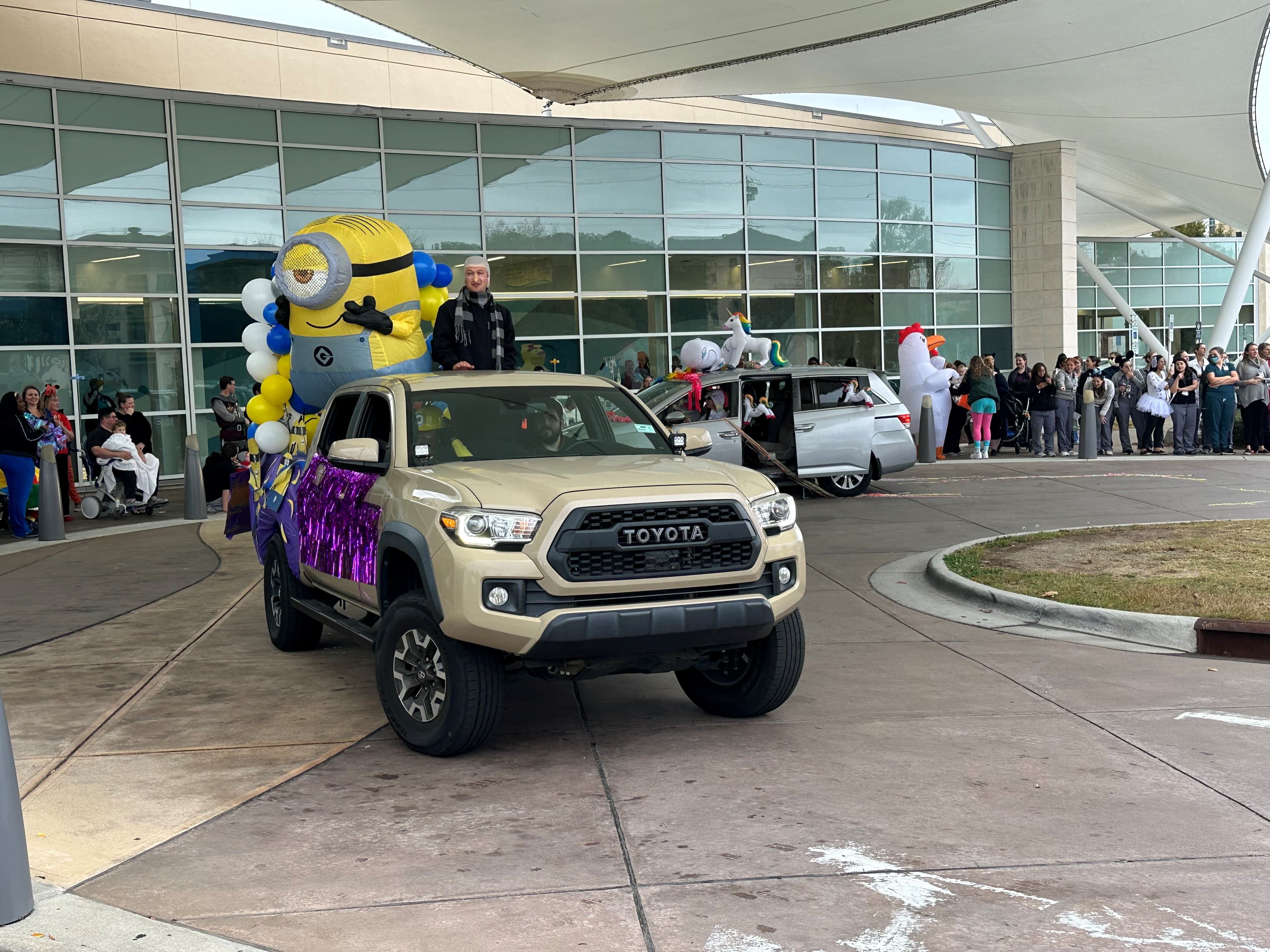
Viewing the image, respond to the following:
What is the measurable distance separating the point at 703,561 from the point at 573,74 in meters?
19.4

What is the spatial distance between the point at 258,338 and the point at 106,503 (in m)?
8.58

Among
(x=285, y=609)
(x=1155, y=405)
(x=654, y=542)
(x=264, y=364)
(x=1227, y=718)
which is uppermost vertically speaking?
(x=264, y=364)

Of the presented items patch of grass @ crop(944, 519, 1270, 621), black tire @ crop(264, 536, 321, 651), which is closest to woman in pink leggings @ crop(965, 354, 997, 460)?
patch of grass @ crop(944, 519, 1270, 621)

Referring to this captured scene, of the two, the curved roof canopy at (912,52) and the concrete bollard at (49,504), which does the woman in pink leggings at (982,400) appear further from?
the concrete bollard at (49,504)

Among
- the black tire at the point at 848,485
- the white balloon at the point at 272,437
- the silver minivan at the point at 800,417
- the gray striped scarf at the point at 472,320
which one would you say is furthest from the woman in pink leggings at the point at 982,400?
the white balloon at the point at 272,437

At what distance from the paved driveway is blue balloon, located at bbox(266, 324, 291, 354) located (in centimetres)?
329

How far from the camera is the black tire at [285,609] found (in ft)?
27.7

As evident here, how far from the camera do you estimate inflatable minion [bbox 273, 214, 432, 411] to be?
30.7 ft

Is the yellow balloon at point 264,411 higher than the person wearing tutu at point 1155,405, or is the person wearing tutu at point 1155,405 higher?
the yellow balloon at point 264,411

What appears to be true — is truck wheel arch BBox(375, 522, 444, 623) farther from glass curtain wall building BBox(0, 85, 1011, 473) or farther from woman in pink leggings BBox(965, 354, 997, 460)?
woman in pink leggings BBox(965, 354, 997, 460)

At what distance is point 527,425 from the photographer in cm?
707

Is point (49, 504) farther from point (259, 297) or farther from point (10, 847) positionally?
point (10, 847)

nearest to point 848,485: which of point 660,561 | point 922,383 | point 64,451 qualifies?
point 922,383

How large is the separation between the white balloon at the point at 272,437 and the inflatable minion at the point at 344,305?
0.89 ft
